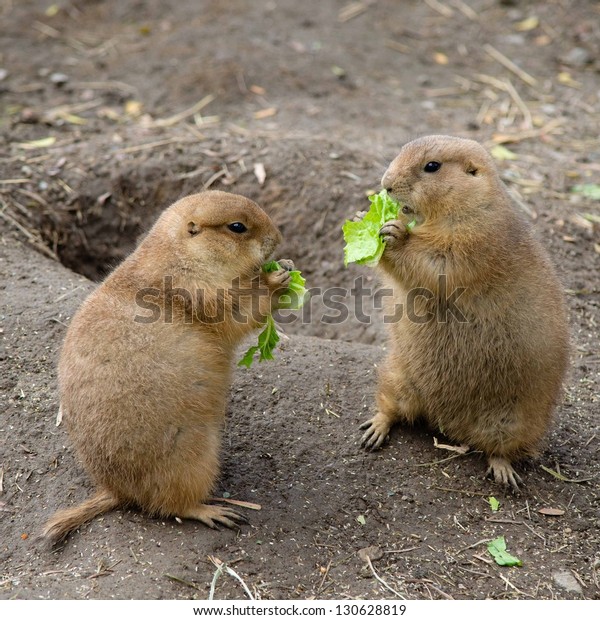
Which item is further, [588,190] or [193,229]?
[588,190]

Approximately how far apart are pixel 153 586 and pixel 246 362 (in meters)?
1.54

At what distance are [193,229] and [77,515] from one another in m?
1.79

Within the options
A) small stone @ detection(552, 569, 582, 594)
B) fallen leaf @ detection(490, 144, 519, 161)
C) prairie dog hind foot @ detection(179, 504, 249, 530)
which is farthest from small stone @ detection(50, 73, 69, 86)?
small stone @ detection(552, 569, 582, 594)

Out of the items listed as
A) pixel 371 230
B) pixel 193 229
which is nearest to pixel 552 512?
pixel 371 230

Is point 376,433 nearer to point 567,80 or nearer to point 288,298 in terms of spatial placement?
point 288,298

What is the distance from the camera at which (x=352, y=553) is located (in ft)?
15.4

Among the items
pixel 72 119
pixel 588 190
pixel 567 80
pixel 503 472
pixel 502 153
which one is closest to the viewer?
pixel 503 472

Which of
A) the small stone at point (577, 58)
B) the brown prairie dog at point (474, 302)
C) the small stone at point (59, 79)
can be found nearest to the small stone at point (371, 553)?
the brown prairie dog at point (474, 302)

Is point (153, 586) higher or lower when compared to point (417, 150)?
lower

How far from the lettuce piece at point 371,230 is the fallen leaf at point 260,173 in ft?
9.08

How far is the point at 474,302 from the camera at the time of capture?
5.04 metres

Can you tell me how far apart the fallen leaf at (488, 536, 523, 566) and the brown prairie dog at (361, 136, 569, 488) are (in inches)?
20.7

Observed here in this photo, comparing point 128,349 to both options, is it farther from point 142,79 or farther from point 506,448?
point 142,79

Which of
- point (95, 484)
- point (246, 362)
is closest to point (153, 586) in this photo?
point (95, 484)
